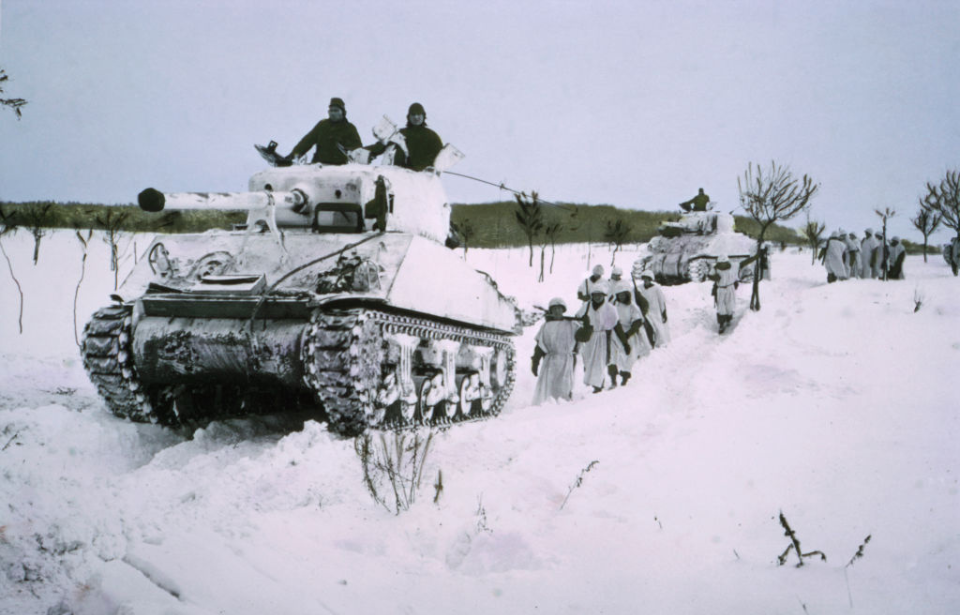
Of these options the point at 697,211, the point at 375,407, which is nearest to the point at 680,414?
the point at 375,407

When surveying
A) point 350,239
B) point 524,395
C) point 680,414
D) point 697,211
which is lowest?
point 524,395

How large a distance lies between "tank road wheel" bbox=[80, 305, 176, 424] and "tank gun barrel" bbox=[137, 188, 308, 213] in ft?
4.51

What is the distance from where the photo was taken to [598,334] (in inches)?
398

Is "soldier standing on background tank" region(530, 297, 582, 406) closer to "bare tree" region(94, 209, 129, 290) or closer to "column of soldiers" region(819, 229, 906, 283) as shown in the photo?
"bare tree" region(94, 209, 129, 290)

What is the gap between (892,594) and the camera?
9.37ft

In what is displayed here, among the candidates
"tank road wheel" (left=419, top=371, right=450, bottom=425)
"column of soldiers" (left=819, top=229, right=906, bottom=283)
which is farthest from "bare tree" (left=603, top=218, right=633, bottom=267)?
"tank road wheel" (left=419, top=371, right=450, bottom=425)

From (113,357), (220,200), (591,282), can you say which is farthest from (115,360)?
(591,282)

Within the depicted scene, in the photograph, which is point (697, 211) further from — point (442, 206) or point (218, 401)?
point (218, 401)

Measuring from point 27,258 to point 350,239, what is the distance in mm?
18528

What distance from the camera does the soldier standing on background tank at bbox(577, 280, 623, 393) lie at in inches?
397

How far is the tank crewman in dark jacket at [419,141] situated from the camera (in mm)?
8758

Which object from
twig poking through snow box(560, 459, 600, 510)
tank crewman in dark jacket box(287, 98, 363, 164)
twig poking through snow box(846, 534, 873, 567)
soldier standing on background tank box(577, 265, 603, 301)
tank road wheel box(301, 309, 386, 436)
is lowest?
twig poking through snow box(560, 459, 600, 510)

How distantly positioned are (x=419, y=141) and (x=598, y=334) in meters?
3.66

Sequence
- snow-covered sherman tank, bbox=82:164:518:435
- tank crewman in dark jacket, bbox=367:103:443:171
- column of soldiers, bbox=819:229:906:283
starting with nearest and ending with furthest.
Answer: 1. snow-covered sherman tank, bbox=82:164:518:435
2. tank crewman in dark jacket, bbox=367:103:443:171
3. column of soldiers, bbox=819:229:906:283
